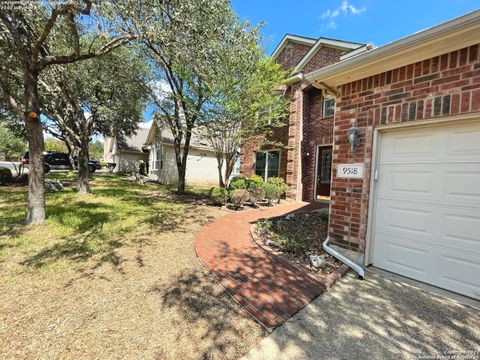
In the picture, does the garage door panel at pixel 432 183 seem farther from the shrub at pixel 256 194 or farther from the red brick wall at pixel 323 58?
the red brick wall at pixel 323 58

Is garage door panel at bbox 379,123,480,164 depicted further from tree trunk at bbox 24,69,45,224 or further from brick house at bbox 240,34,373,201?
tree trunk at bbox 24,69,45,224

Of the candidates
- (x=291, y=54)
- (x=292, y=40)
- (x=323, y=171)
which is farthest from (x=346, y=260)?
(x=292, y=40)

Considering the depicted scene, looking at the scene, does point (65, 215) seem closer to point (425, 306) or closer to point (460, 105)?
point (425, 306)

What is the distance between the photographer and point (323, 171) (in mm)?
10109

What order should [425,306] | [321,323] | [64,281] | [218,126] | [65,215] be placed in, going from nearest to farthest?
[321,323], [425,306], [64,281], [65,215], [218,126]

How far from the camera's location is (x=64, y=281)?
316 cm

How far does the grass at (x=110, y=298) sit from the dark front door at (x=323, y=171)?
22.2ft

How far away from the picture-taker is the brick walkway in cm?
269

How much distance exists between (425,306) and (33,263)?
564 centimetres

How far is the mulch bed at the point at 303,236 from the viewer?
3732 mm

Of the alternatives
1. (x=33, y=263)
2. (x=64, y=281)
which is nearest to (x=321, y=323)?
(x=64, y=281)

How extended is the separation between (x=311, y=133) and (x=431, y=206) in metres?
7.71

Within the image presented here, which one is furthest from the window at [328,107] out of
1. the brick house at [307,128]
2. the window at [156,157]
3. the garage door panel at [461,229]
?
the window at [156,157]

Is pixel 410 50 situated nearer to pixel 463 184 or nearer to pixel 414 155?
pixel 414 155
